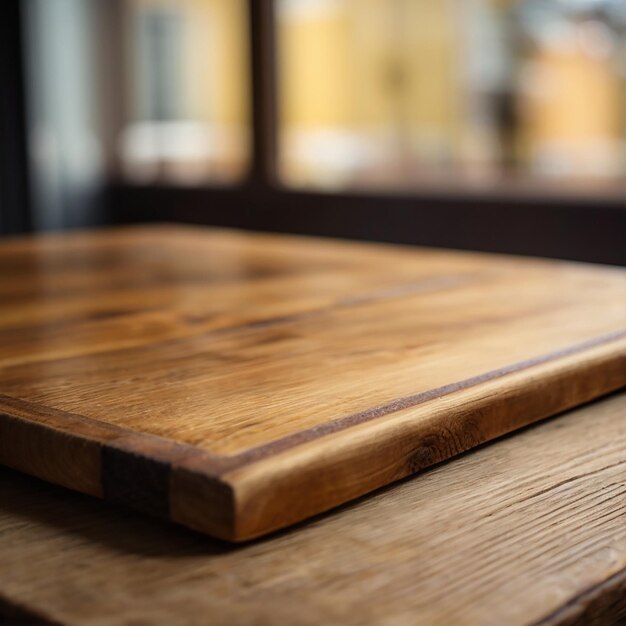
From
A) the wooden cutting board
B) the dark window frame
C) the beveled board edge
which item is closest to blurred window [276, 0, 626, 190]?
the dark window frame

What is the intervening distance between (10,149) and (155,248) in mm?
2709

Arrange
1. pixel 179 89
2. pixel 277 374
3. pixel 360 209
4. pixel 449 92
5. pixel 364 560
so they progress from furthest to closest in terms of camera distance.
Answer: pixel 179 89 → pixel 449 92 → pixel 360 209 → pixel 277 374 → pixel 364 560

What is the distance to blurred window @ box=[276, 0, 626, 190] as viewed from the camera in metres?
2.94

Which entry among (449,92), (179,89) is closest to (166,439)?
(449,92)

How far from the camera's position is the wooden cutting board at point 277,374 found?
1.55 feet

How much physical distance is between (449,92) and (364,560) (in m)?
3.25

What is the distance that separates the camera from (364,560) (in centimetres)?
45

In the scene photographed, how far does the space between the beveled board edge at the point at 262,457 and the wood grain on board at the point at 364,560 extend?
2cm

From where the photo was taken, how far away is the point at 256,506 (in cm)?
45

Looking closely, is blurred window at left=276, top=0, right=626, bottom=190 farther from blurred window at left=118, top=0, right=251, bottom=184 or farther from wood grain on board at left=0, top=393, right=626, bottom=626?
wood grain on board at left=0, top=393, right=626, bottom=626

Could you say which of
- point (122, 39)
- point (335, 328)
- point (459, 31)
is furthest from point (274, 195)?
point (335, 328)

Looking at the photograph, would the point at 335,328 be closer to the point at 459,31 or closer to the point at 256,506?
the point at 256,506

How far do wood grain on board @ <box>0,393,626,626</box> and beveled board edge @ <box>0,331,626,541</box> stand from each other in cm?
2

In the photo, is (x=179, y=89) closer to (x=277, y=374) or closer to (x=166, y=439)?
(x=277, y=374)
